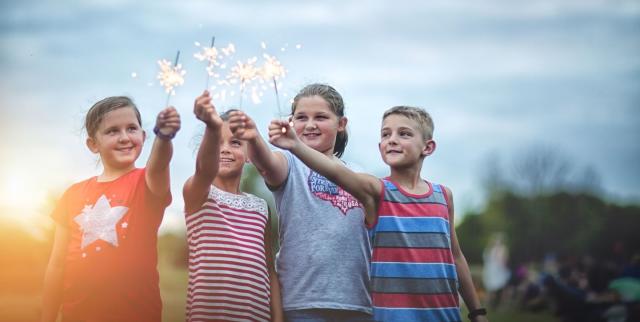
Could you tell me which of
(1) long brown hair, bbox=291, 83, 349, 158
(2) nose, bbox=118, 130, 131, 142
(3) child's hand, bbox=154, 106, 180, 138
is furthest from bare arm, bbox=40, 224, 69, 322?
(1) long brown hair, bbox=291, 83, 349, 158

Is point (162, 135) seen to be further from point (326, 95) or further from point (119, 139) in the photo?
point (326, 95)

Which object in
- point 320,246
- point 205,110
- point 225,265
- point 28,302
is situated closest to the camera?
point 205,110

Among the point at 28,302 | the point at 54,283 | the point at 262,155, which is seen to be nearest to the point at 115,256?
the point at 54,283

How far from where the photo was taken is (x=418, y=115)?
4.50m

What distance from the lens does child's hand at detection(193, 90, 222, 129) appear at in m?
3.54

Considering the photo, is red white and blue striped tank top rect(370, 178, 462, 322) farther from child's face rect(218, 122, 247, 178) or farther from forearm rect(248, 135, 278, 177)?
child's face rect(218, 122, 247, 178)

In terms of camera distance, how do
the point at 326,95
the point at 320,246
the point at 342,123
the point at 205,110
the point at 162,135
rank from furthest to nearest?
the point at 342,123 → the point at 326,95 → the point at 320,246 → the point at 162,135 → the point at 205,110

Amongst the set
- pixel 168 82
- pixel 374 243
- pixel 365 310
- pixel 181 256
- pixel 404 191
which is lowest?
pixel 365 310

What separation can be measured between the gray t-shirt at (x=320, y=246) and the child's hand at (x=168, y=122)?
Result: 0.90 m

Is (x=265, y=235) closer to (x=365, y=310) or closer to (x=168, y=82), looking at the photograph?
(x=365, y=310)

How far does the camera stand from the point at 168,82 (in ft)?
12.6

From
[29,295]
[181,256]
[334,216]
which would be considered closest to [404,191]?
[334,216]

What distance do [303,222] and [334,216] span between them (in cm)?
20

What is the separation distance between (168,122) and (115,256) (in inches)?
37.7
